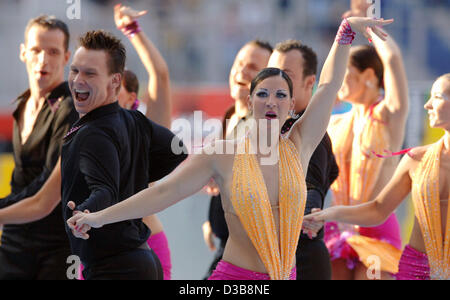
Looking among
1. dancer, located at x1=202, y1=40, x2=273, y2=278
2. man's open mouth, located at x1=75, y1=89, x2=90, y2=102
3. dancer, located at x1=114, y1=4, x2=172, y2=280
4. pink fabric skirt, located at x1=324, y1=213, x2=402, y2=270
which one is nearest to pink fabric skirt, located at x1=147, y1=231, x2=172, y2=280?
dancer, located at x1=114, y1=4, x2=172, y2=280

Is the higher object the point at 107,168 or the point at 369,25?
the point at 369,25

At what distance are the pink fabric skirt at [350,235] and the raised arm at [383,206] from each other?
0.91 m

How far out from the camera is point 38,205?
12.8 feet

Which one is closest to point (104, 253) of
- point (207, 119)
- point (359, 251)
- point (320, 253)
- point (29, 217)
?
point (29, 217)

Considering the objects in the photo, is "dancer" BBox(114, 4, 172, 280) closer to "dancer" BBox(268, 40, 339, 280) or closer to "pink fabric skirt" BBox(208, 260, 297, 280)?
"dancer" BBox(268, 40, 339, 280)

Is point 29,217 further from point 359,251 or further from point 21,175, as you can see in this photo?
point 359,251

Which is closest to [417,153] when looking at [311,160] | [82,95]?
[311,160]

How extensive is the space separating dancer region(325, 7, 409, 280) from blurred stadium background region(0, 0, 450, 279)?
4.92 m

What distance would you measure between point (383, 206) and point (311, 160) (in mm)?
440

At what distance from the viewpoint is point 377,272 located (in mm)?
4633

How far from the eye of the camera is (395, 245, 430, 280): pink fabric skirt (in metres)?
3.72

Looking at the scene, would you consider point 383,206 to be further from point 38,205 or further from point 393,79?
point 38,205

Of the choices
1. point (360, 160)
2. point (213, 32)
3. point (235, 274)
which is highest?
point (213, 32)

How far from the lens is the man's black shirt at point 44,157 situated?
4.15 metres
